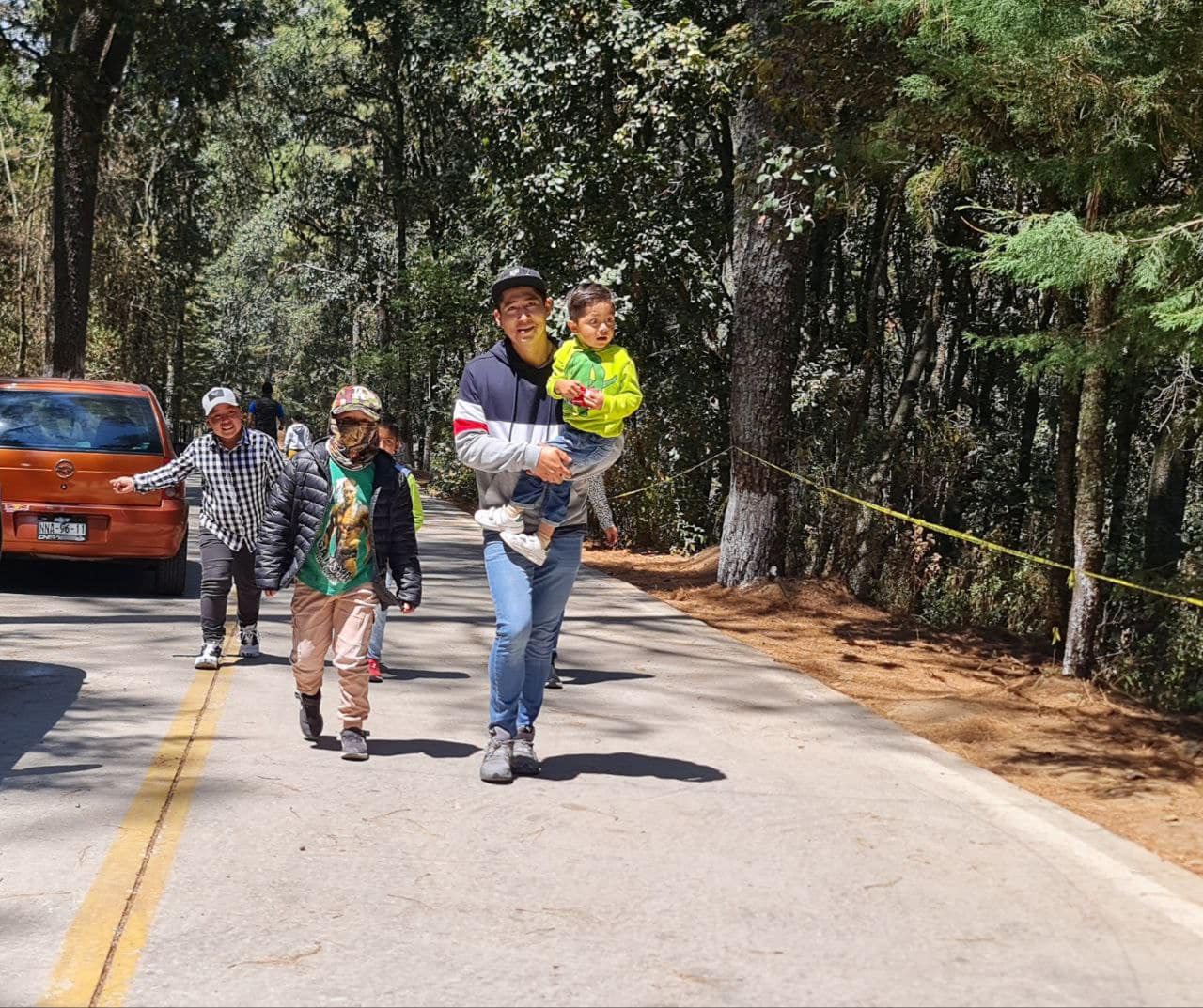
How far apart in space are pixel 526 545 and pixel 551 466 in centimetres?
37

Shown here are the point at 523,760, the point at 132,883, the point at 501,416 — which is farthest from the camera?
the point at 523,760

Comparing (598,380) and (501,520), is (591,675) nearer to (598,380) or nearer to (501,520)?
(501,520)

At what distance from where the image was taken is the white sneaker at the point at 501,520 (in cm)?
651

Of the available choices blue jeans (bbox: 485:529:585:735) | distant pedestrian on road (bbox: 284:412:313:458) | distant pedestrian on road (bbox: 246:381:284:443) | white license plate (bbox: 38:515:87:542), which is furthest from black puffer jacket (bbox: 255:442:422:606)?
distant pedestrian on road (bbox: 246:381:284:443)

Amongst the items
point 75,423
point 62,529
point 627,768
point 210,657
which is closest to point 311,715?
point 627,768

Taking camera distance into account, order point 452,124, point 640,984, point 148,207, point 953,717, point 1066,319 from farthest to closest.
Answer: point 148,207 < point 452,124 < point 1066,319 < point 953,717 < point 640,984

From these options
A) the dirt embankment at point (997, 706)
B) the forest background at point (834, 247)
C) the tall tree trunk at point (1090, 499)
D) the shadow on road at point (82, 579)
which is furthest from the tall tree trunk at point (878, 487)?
the shadow on road at point (82, 579)

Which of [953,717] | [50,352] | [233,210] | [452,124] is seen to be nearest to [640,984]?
[953,717]

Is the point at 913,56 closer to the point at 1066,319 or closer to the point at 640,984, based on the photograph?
the point at 1066,319

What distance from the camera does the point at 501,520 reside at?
652 cm

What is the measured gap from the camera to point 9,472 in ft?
41.0

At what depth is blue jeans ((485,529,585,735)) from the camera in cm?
659

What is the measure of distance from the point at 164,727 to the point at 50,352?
2047 centimetres

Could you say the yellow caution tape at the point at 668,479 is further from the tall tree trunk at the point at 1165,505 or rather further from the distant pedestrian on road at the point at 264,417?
the tall tree trunk at the point at 1165,505
